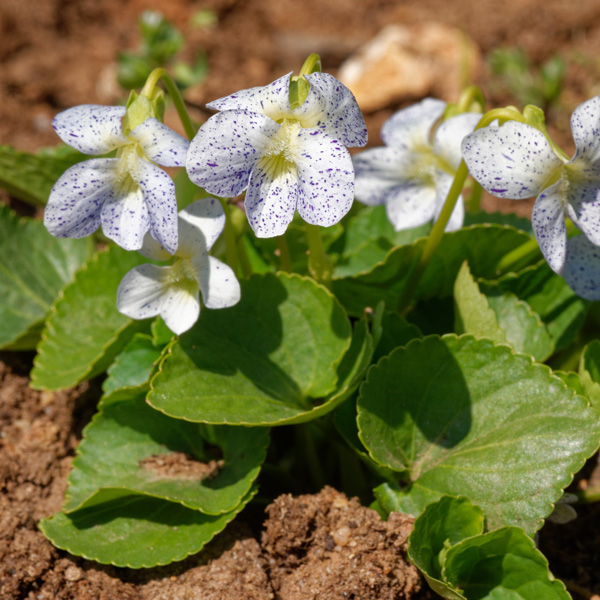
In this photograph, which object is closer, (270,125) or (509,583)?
(270,125)

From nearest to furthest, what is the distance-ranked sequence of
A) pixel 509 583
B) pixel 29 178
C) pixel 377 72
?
1. pixel 509 583
2. pixel 29 178
3. pixel 377 72

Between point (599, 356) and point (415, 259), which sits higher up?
point (415, 259)

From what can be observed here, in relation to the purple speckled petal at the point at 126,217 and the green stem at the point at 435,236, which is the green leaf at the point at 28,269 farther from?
the green stem at the point at 435,236

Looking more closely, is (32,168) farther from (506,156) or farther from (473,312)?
(506,156)

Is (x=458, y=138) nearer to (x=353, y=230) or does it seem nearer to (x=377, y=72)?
(x=353, y=230)

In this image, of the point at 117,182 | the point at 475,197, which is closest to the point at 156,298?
the point at 117,182

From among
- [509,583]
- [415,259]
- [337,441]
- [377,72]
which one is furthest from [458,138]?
[377,72]

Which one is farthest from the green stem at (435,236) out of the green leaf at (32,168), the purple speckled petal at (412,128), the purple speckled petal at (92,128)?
the green leaf at (32,168)
